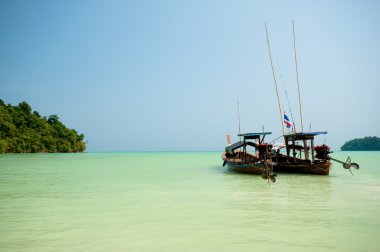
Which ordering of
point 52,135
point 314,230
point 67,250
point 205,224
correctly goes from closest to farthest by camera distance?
point 67,250
point 314,230
point 205,224
point 52,135

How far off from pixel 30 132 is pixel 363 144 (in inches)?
5601

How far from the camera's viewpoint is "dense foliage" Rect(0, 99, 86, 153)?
72.6 meters

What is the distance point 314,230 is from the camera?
7.32m

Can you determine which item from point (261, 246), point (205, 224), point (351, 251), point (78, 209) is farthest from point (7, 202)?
point (351, 251)

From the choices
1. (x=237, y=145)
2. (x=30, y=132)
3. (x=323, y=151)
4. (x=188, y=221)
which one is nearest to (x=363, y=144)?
(x=237, y=145)

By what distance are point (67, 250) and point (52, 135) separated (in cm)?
9332

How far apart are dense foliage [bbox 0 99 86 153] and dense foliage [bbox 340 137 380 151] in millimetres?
129589

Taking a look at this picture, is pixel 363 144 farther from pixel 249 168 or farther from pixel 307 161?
pixel 249 168

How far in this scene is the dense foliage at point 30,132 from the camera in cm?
7262

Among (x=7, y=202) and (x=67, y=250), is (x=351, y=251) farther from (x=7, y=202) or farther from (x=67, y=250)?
(x=7, y=202)

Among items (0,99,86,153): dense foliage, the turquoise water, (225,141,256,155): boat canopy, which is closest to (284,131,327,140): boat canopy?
(225,141,256,155): boat canopy

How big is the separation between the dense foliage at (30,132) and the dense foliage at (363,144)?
129589 mm

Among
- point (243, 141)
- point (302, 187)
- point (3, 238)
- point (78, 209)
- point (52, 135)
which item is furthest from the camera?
point (52, 135)

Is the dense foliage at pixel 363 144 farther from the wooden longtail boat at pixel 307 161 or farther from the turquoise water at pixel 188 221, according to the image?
the turquoise water at pixel 188 221
